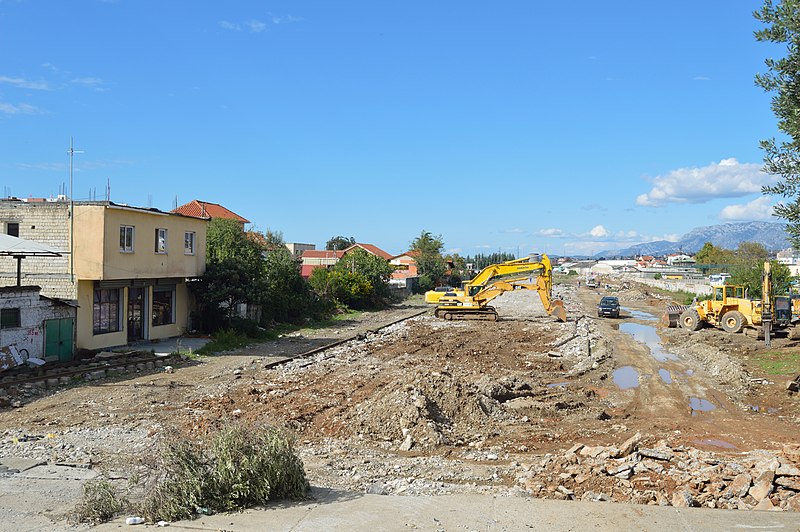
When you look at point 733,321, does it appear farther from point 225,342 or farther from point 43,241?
point 43,241

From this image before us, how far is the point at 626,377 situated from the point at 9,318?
68.8 ft

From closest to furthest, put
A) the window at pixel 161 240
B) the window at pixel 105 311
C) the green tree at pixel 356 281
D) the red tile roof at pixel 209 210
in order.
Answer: the window at pixel 105 311 → the window at pixel 161 240 → the green tree at pixel 356 281 → the red tile roof at pixel 209 210

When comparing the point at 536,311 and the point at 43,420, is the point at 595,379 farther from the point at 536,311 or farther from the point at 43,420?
the point at 536,311

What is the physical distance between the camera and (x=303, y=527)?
24.5 ft

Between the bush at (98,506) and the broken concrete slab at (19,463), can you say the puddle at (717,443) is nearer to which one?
the bush at (98,506)

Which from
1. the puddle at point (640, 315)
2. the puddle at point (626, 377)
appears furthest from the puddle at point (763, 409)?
the puddle at point (640, 315)

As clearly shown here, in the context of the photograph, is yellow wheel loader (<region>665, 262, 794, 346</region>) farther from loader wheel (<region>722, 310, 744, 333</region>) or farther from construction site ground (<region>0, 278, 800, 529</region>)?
construction site ground (<region>0, 278, 800, 529</region>)

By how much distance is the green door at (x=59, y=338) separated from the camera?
2305 centimetres

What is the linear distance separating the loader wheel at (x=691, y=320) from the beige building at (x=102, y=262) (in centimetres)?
2859

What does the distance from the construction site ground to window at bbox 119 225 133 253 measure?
5.48 m

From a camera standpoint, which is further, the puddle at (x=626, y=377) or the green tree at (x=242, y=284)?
the green tree at (x=242, y=284)

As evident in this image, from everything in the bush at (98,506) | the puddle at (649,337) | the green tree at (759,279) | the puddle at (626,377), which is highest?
the green tree at (759,279)

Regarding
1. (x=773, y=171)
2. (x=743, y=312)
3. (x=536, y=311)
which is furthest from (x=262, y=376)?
(x=536, y=311)

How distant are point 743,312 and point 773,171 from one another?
27.9 meters
